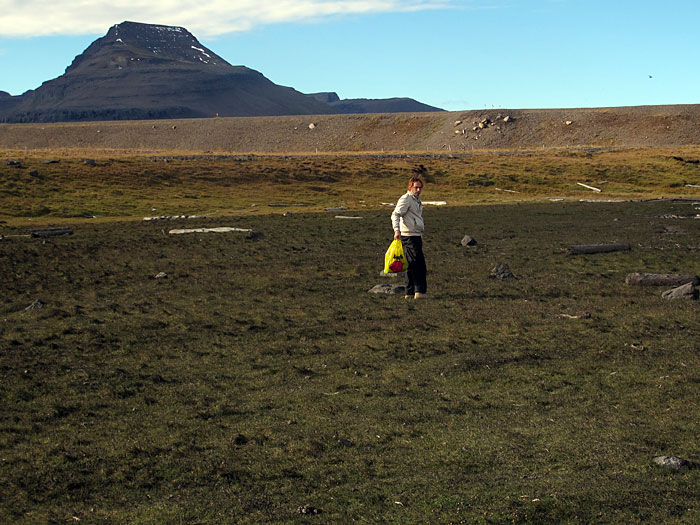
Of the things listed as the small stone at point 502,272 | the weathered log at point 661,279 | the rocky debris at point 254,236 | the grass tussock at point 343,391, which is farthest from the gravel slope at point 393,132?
the grass tussock at point 343,391

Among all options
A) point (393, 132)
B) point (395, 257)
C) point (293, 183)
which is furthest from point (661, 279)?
point (393, 132)

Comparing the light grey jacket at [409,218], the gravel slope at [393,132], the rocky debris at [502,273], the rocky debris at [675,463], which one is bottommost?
the rocky debris at [675,463]

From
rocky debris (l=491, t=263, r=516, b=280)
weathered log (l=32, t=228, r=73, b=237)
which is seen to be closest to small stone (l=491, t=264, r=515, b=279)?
rocky debris (l=491, t=263, r=516, b=280)

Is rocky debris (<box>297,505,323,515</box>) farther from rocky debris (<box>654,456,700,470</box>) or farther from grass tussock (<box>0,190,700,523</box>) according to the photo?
rocky debris (<box>654,456,700,470</box>)

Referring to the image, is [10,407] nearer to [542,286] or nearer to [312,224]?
[542,286]

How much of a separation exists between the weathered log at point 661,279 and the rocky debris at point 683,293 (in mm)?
1625

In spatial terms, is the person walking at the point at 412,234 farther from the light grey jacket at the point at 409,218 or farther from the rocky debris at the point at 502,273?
the rocky debris at the point at 502,273

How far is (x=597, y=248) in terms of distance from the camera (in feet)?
75.4

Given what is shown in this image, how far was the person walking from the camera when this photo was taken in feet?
52.1

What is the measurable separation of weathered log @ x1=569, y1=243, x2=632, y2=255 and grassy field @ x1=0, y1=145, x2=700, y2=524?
704mm

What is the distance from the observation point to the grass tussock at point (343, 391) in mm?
6414

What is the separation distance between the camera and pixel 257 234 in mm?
29219

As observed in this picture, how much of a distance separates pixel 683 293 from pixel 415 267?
503 cm

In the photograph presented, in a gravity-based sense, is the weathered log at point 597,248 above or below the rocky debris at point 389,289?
above
